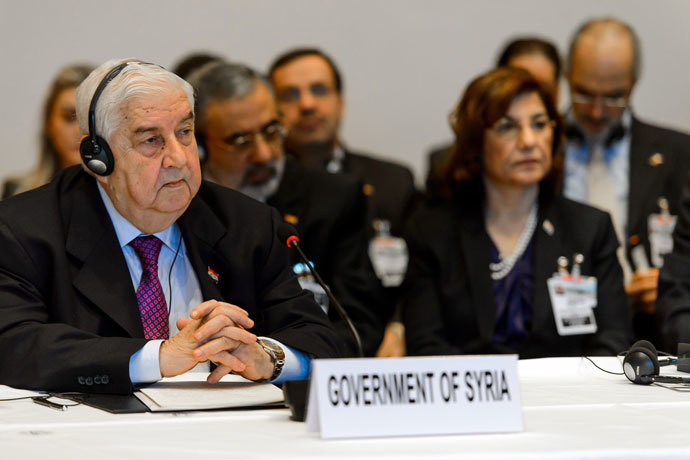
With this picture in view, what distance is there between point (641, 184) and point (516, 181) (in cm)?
95

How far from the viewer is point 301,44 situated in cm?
552

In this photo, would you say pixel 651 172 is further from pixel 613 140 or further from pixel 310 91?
pixel 310 91

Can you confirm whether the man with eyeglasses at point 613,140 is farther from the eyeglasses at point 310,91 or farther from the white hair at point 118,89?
the white hair at point 118,89

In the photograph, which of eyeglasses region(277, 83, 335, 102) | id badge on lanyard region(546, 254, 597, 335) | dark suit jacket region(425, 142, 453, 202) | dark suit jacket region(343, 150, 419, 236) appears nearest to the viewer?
id badge on lanyard region(546, 254, 597, 335)

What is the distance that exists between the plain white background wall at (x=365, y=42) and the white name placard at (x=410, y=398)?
4115 millimetres

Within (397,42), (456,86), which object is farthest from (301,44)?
(456,86)

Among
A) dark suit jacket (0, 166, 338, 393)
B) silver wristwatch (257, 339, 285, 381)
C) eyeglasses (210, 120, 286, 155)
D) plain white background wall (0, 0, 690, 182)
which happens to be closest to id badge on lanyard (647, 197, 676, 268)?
eyeglasses (210, 120, 286, 155)

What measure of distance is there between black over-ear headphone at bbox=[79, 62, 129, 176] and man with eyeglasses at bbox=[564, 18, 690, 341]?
2.67 metres

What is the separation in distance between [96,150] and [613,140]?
2.86 meters

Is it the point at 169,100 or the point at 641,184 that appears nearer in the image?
the point at 169,100

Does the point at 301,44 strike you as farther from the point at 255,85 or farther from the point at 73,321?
the point at 73,321

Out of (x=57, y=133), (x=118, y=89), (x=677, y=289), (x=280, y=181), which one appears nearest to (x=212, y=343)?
(x=118, y=89)

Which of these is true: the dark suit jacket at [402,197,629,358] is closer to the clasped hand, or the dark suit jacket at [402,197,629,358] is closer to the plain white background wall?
the clasped hand

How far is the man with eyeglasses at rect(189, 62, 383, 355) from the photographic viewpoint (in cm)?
372
